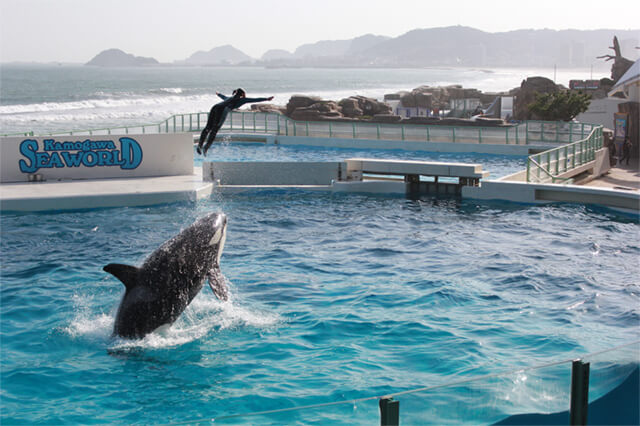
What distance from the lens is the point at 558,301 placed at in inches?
413

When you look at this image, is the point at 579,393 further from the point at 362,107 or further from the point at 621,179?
the point at 362,107

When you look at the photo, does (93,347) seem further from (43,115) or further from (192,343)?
(43,115)

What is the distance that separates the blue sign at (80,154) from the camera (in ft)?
61.8

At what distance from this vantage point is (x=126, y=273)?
7.70 meters

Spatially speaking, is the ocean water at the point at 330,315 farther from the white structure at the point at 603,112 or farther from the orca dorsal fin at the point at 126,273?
the white structure at the point at 603,112

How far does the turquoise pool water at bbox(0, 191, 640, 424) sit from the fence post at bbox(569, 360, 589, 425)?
0.07m

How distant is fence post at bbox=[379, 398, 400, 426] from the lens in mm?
4125

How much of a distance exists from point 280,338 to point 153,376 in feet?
6.10

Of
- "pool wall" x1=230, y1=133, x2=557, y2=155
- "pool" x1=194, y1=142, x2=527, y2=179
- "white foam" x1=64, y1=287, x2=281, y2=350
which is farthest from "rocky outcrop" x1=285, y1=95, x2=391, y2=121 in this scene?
"white foam" x1=64, y1=287, x2=281, y2=350

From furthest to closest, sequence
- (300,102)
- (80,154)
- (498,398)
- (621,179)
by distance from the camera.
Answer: (300,102)
(621,179)
(80,154)
(498,398)

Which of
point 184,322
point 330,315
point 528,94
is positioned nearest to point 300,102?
point 528,94

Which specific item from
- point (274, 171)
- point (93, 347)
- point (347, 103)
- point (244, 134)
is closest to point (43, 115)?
point (347, 103)

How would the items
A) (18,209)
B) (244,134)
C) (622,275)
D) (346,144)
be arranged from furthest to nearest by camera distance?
1. (244,134)
2. (346,144)
3. (18,209)
4. (622,275)

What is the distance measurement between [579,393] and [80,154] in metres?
17.2
